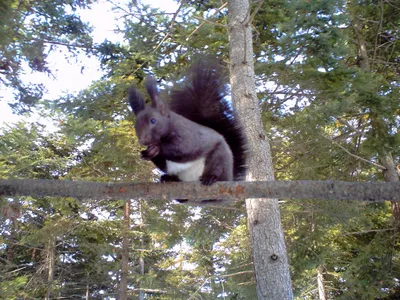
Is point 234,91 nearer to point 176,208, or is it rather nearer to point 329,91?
point 329,91

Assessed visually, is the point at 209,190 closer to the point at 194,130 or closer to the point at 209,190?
Answer: the point at 209,190

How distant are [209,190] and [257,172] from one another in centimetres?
279

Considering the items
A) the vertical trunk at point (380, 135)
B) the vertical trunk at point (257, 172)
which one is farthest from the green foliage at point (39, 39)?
the vertical trunk at point (380, 135)

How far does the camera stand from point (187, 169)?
3113 mm

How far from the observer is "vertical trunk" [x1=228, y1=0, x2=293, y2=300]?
15.2 ft

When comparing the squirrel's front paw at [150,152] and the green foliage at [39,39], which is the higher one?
the green foliage at [39,39]

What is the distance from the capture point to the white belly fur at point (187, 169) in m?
2.98

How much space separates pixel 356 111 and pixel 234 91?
3911mm

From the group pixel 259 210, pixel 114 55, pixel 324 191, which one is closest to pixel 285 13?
pixel 114 55

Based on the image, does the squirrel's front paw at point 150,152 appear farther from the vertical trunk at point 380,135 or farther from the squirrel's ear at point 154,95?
the vertical trunk at point 380,135

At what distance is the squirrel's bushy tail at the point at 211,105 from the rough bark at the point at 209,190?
102cm

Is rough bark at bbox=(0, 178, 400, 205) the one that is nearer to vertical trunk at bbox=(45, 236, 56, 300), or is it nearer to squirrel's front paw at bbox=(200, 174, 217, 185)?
squirrel's front paw at bbox=(200, 174, 217, 185)

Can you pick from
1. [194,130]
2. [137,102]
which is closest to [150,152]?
[137,102]

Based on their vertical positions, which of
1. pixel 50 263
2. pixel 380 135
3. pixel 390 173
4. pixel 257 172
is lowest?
pixel 50 263
